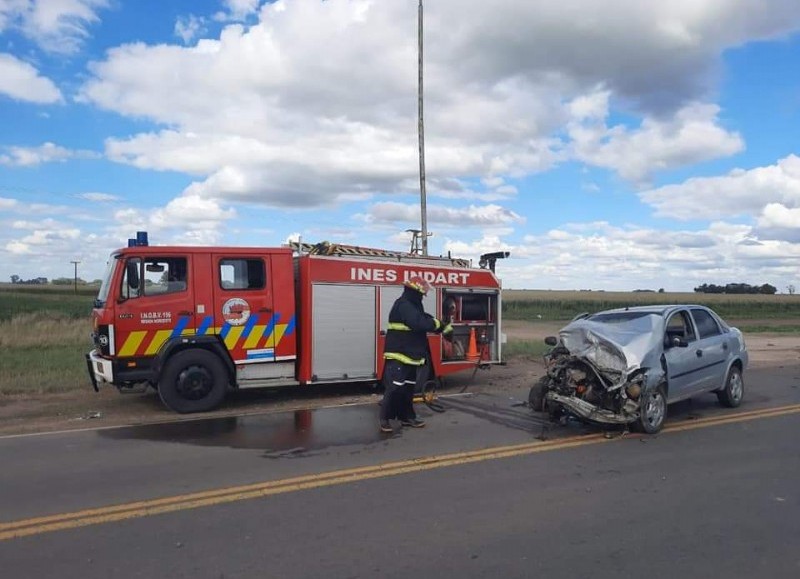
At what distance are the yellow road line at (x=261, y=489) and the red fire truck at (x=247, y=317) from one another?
437 cm

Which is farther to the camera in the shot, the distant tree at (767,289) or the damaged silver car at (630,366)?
the distant tree at (767,289)

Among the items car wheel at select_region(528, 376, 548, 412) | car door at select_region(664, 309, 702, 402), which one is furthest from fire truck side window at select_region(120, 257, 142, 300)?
car door at select_region(664, 309, 702, 402)

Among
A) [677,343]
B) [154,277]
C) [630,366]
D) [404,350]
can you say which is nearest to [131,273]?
[154,277]

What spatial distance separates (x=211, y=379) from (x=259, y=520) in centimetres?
539

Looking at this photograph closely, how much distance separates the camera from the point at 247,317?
10672 mm

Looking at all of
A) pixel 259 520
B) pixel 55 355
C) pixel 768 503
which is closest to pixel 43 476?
pixel 259 520

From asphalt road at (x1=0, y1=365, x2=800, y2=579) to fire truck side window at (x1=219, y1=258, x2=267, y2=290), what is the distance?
98.5 inches

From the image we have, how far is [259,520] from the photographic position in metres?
5.20

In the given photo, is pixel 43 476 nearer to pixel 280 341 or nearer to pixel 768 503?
pixel 280 341

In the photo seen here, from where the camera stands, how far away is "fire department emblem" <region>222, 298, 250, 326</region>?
10.5 meters

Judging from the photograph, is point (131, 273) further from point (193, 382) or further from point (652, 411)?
point (652, 411)

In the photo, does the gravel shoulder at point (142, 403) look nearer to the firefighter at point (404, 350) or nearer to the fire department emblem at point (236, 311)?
the fire department emblem at point (236, 311)

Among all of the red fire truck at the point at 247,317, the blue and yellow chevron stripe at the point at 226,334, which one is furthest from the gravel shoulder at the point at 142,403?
the blue and yellow chevron stripe at the point at 226,334

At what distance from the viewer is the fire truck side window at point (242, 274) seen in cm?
1060
